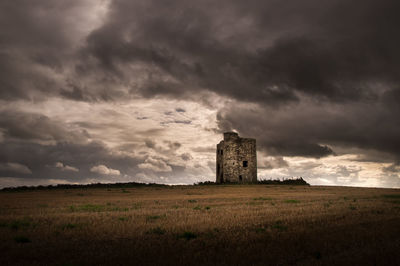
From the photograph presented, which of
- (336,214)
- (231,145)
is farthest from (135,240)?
(231,145)

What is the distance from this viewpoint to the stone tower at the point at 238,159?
2013 inches

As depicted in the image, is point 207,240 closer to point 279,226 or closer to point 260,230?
point 260,230

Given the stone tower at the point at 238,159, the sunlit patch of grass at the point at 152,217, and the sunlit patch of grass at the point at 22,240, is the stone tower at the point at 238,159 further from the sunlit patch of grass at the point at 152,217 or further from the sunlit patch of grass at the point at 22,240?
the sunlit patch of grass at the point at 22,240

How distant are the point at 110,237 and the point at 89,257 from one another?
181 centimetres

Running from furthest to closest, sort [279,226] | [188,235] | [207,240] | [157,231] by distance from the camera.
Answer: [279,226], [157,231], [188,235], [207,240]

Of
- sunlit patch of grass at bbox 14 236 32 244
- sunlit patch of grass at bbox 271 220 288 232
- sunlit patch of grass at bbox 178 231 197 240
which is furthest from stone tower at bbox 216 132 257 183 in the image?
sunlit patch of grass at bbox 14 236 32 244

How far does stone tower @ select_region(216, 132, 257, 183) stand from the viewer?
2013 inches

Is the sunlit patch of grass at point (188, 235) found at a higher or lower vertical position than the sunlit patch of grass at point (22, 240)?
higher

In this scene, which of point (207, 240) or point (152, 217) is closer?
point (207, 240)

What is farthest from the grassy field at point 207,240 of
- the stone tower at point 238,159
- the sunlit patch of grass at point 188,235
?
the stone tower at point 238,159

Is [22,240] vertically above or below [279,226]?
below

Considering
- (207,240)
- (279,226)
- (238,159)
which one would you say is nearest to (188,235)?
(207,240)

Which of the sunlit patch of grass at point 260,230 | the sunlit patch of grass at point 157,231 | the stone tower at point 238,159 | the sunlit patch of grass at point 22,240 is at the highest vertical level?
the stone tower at point 238,159

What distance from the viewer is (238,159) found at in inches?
2026
